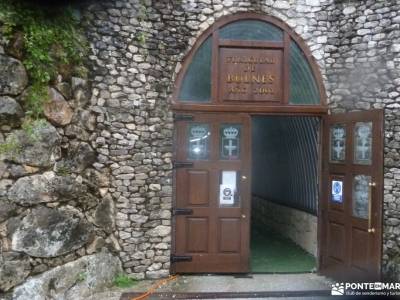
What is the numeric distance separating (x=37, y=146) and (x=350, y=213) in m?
3.98

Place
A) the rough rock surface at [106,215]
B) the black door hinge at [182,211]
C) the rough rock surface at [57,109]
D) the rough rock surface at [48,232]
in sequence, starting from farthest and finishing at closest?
the black door hinge at [182,211] < the rough rock surface at [106,215] < the rough rock surface at [57,109] < the rough rock surface at [48,232]

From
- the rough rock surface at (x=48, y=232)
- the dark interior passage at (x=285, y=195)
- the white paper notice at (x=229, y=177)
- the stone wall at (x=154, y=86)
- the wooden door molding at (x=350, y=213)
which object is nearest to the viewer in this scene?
the rough rock surface at (x=48, y=232)

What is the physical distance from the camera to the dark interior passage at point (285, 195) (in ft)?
21.2

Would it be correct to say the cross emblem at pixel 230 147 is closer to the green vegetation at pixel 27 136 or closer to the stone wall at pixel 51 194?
the stone wall at pixel 51 194

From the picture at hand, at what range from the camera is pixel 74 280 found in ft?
16.3

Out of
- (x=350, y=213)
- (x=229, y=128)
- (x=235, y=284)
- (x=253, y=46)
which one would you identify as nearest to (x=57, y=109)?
(x=229, y=128)

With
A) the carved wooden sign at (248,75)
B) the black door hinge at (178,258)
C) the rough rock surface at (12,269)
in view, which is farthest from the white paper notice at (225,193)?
the rough rock surface at (12,269)

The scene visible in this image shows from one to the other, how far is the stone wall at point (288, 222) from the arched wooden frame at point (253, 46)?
70.5 inches

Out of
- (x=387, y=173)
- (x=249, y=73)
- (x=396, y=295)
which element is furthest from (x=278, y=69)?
(x=396, y=295)

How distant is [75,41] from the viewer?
5.27 meters

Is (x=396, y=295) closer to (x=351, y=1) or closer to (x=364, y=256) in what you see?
(x=364, y=256)

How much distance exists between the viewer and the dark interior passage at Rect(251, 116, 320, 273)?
6.45 metres

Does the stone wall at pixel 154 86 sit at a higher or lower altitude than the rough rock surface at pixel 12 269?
higher

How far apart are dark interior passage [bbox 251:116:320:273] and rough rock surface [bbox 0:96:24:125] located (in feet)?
12.5
